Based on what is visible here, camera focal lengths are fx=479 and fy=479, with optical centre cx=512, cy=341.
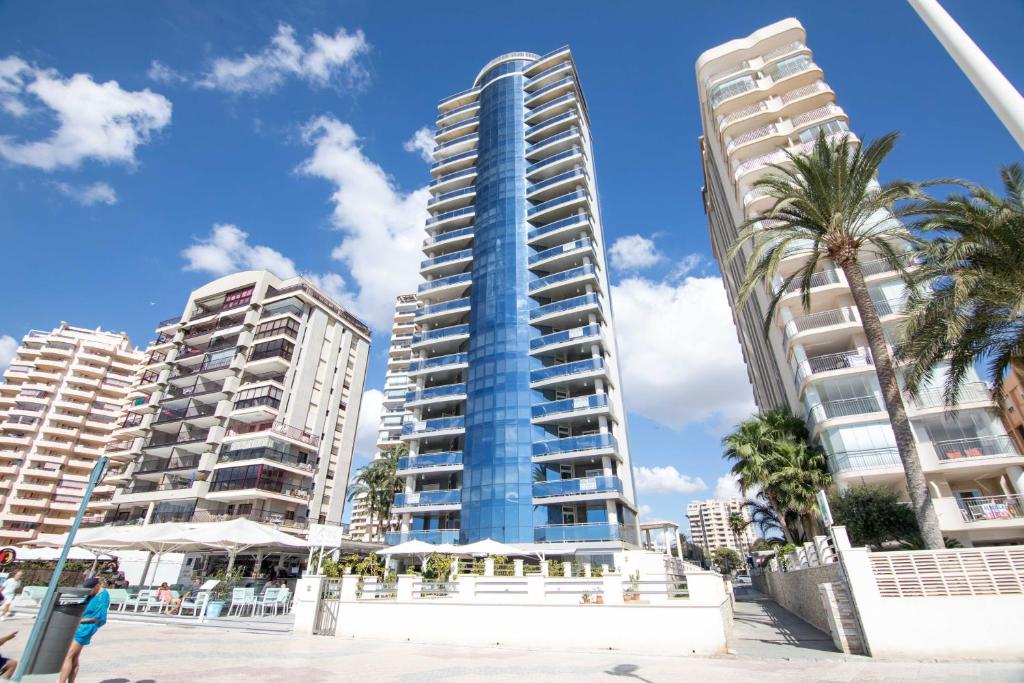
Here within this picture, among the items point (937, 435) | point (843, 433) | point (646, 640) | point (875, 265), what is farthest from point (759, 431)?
point (646, 640)

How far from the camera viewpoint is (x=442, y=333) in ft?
137

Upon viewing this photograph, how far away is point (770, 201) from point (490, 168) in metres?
24.6

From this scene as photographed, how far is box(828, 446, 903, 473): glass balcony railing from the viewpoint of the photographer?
22.8m

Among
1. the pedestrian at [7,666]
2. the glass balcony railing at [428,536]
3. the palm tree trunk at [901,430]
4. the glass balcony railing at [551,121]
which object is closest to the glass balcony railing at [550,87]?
the glass balcony railing at [551,121]

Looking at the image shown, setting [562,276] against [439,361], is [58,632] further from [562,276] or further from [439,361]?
[562,276]

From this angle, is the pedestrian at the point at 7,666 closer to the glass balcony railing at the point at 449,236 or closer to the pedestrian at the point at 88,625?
the pedestrian at the point at 88,625

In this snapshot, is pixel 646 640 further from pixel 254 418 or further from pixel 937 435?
pixel 254 418

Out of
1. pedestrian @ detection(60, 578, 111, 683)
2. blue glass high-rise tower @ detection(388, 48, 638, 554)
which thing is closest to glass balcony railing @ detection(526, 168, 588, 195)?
blue glass high-rise tower @ detection(388, 48, 638, 554)

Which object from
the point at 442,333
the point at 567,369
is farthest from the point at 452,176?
the point at 567,369

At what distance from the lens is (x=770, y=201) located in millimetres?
32781

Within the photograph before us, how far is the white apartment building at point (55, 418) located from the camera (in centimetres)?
6750

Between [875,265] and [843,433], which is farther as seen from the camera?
[875,265]

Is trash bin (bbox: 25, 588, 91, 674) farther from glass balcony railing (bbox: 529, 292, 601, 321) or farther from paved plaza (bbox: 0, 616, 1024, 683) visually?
glass balcony railing (bbox: 529, 292, 601, 321)

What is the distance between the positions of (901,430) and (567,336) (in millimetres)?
24162
